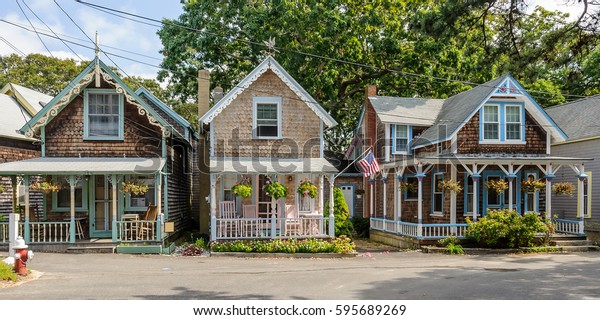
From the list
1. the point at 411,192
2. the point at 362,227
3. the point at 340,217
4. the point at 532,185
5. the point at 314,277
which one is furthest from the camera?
the point at 362,227

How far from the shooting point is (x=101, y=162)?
774 inches

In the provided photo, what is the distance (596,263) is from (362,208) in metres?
16.3

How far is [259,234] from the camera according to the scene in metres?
19.7

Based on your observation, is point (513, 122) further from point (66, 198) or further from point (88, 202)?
point (66, 198)

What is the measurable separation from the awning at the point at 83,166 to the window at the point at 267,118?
3.98 meters

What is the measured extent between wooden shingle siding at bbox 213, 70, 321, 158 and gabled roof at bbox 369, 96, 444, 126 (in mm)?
5116

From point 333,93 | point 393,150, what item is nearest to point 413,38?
point 333,93

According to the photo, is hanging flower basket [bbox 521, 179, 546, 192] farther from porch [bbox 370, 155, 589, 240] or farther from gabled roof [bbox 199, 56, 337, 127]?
gabled roof [bbox 199, 56, 337, 127]

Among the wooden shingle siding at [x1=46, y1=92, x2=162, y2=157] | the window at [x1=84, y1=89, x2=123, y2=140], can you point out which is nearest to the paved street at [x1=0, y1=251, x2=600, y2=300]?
the wooden shingle siding at [x1=46, y1=92, x2=162, y2=157]

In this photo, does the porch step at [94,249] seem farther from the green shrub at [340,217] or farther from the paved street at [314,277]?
the green shrub at [340,217]

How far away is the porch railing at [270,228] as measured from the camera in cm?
1925

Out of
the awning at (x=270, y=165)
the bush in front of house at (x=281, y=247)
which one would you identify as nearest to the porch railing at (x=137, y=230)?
the bush in front of house at (x=281, y=247)

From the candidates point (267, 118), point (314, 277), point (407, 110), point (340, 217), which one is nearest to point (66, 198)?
point (267, 118)

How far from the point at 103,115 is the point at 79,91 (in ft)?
4.07
